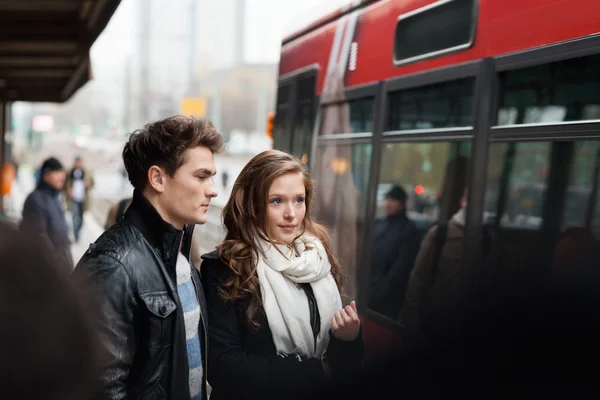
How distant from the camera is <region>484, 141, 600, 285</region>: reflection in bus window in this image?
3111 mm

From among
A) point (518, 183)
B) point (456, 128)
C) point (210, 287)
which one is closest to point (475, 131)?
point (456, 128)

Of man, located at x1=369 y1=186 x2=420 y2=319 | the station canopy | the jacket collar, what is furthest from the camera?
the station canopy

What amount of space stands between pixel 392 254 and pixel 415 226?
0.36 metres

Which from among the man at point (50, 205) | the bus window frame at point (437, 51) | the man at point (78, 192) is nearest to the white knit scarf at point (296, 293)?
the bus window frame at point (437, 51)

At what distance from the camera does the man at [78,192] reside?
16.4 meters

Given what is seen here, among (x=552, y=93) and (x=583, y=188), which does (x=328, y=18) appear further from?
(x=583, y=188)

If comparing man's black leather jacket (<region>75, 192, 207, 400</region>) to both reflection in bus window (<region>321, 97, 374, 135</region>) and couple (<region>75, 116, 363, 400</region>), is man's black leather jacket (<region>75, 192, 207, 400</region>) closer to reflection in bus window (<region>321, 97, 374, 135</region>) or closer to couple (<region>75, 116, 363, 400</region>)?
couple (<region>75, 116, 363, 400</region>)

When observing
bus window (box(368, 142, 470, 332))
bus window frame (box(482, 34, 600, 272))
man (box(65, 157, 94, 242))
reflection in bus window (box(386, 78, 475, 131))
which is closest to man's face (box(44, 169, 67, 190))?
bus window (box(368, 142, 470, 332))

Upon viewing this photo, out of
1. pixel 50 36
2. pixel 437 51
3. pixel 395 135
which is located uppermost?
pixel 50 36

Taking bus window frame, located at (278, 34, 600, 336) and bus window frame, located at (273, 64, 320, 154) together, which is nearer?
bus window frame, located at (278, 34, 600, 336)

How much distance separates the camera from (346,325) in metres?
2.28

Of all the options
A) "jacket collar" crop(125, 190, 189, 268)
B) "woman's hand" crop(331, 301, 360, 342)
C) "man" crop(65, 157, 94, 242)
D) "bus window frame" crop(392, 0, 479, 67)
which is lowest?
"man" crop(65, 157, 94, 242)

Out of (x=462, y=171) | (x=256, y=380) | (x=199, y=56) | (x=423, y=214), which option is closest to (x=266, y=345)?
(x=256, y=380)

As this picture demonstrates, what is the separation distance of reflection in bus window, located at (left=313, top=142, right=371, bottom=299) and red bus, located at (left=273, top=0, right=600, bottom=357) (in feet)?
0.05
